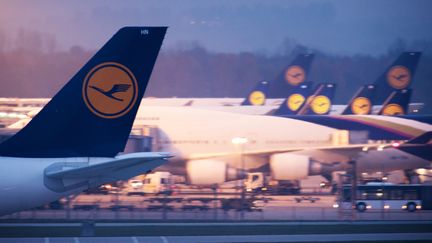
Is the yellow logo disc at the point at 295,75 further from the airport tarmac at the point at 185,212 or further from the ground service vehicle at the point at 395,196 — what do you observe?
the airport tarmac at the point at 185,212

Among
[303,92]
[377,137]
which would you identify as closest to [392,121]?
[377,137]

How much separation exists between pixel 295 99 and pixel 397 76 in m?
11.3

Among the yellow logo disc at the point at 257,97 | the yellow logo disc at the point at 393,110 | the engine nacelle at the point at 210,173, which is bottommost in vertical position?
the engine nacelle at the point at 210,173

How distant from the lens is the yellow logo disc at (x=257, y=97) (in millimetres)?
73375

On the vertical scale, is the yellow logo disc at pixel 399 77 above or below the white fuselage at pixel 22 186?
above

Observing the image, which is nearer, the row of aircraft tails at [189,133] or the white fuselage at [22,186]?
the white fuselage at [22,186]

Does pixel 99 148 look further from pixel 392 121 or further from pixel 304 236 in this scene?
pixel 392 121

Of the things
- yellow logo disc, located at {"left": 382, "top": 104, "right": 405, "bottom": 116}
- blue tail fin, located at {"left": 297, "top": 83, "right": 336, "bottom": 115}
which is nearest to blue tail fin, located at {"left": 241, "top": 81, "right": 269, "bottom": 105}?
blue tail fin, located at {"left": 297, "top": 83, "right": 336, "bottom": 115}

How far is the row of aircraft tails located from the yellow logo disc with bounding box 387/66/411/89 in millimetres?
81

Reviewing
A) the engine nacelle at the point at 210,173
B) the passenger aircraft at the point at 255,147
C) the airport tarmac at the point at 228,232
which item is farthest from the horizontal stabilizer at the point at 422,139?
the airport tarmac at the point at 228,232

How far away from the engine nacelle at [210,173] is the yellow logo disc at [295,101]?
101 feet

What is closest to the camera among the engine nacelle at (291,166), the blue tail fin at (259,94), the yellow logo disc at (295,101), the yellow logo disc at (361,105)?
the engine nacelle at (291,166)

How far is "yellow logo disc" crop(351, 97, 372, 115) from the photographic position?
61272 mm

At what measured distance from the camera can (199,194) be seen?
35125 millimetres
